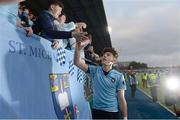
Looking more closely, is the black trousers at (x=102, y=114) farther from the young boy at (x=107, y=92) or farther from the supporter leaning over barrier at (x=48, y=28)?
the supporter leaning over barrier at (x=48, y=28)

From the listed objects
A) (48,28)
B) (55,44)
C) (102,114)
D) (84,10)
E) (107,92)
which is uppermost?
(84,10)

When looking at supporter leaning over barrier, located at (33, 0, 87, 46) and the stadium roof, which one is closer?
supporter leaning over barrier, located at (33, 0, 87, 46)

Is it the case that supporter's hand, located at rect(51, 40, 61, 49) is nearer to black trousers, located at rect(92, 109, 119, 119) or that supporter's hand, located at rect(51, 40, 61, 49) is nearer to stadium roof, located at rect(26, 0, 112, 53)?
black trousers, located at rect(92, 109, 119, 119)

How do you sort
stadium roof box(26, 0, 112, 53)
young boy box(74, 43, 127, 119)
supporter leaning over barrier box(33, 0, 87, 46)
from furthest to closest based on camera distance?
stadium roof box(26, 0, 112, 53) → young boy box(74, 43, 127, 119) → supporter leaning over barrier box(33, 0, 87, 46)

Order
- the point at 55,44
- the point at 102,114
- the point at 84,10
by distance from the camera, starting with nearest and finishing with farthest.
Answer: the point at 55,44
the point at 102,114
the point at 84,10

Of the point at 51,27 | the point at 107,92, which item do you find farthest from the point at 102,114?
the point at 51,27

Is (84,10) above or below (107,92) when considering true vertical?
above

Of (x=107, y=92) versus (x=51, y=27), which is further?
(x=107, y=92)

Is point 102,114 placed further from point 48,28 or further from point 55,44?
point 48,28

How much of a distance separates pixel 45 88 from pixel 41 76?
142 millimetres

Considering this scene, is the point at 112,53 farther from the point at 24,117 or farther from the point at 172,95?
the point at 172,95

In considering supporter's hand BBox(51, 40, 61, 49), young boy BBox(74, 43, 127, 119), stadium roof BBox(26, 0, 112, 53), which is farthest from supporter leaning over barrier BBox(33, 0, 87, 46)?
stadium roof BBox(26, 0, 112, 53)

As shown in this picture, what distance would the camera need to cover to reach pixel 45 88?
3.66 m

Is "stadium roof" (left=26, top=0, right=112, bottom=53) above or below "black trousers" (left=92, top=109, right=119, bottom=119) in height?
above
